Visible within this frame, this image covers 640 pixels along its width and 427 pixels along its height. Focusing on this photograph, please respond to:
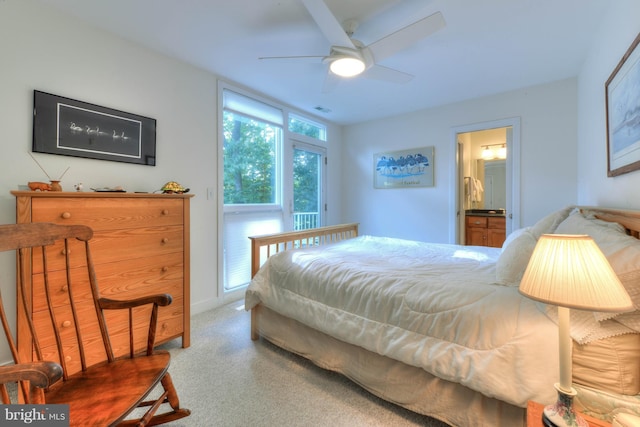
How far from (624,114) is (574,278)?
1478 mm

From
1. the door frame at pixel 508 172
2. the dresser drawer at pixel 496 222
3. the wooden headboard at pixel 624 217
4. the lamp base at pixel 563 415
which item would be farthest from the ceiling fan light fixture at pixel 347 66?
the dresser drawer at pixel 496 222

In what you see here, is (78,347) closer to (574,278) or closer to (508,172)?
(574,278)

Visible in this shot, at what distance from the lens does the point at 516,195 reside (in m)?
3.27

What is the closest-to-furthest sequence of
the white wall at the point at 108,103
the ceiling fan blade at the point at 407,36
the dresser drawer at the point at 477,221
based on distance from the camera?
the ceiling fan blade at the point at 407,36 → the white wall at the point at 108,103 → the dresser drawer at the point at 477,221

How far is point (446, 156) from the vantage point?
3.74m

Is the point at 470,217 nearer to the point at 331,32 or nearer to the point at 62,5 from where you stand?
the point at 331,32

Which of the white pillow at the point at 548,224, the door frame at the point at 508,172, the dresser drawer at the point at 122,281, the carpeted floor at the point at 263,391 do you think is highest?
the door frame at the point at 508,172

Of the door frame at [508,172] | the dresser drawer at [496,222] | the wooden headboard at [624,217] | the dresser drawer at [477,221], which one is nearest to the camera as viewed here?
the wooden headboard at [624,217]

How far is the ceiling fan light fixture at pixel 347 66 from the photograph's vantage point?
196 cm

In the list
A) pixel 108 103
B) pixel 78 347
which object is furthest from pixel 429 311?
pixel 108 103

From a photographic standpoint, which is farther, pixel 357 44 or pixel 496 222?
pixel 496 222

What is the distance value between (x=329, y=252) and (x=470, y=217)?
3155 millimetres

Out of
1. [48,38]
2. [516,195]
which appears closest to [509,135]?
[516,195]

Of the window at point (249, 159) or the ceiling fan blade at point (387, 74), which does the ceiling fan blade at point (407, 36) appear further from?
the window at point (249, 159)
